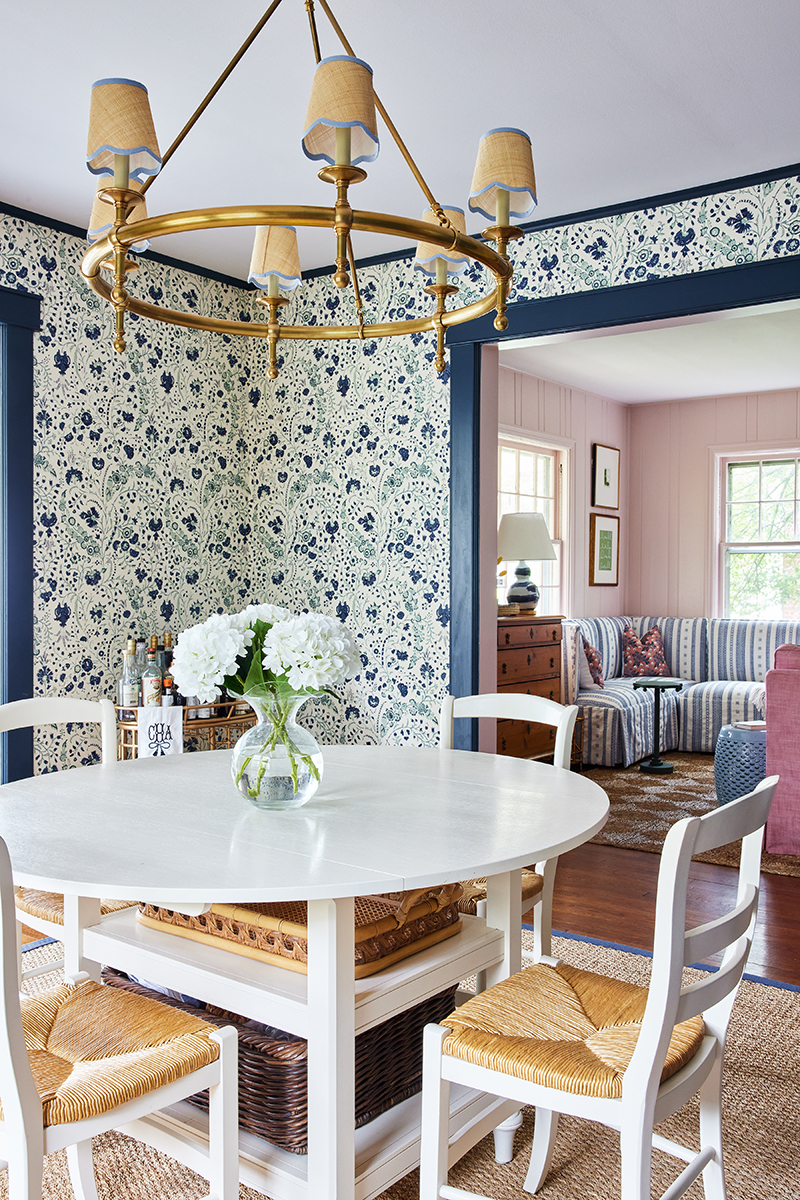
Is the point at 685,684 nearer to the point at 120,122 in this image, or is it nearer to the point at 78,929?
the point at 78,929

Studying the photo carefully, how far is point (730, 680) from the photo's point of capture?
7227 mm

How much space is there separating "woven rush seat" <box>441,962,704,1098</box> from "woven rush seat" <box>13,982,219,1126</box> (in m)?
0.42

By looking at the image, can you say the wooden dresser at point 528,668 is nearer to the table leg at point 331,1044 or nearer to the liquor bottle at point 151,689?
the liquor bottle at point 151,689

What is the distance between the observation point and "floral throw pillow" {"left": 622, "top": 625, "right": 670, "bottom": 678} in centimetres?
736

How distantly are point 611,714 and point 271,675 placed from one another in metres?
4.69

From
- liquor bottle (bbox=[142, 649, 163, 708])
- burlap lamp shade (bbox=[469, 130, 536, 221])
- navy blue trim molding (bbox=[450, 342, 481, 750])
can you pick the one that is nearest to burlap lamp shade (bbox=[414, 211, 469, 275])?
burlap lamp shade (bbox=[469, 130, 536, 221])

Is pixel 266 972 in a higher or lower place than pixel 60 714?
lower

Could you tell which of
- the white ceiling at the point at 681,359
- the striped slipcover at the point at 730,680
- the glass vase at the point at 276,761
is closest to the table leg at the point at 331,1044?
the glass vase at the point at 276,761

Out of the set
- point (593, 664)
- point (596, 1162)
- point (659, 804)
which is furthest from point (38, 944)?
point (593, 664)

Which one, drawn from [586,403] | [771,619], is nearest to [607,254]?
[586,403]

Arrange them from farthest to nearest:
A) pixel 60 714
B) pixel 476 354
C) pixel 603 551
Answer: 1. pixel 603 551
2. pixel 476 354
3. pixel 60 714

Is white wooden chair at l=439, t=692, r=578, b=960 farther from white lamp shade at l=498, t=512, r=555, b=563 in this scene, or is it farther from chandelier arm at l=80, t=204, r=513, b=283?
white lamp shade at l=498, t=512, r=555, b=563

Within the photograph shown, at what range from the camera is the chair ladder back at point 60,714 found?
236 centimetres

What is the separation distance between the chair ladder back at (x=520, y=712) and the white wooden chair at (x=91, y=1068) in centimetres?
121
